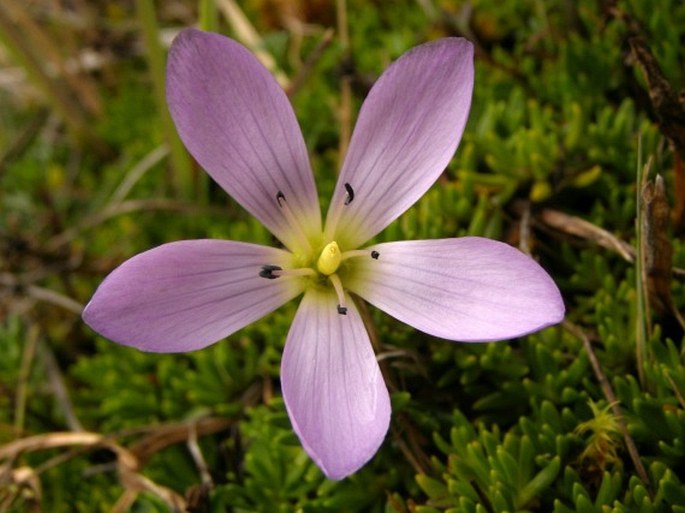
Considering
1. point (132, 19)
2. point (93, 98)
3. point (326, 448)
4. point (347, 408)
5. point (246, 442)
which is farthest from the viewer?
point (132, 19)

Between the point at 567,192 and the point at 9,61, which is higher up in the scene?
the point at 567,192

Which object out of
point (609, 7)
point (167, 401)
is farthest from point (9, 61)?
point (609, 7)

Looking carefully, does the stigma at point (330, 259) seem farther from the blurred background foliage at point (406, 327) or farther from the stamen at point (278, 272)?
the blurred background foliage at point (406, 327)

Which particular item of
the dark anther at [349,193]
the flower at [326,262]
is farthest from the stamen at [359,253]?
the dark anther at [349,193]

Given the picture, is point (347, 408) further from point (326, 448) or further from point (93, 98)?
point (93, 98)

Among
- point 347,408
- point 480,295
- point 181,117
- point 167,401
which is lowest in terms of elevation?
point 167,401

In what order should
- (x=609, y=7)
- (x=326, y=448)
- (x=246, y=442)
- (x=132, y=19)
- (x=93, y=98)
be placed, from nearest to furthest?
(x=326, y=448), (x=246, y=442), (x=609, y=7), (x=93, y=98), (x=132, y=19)
